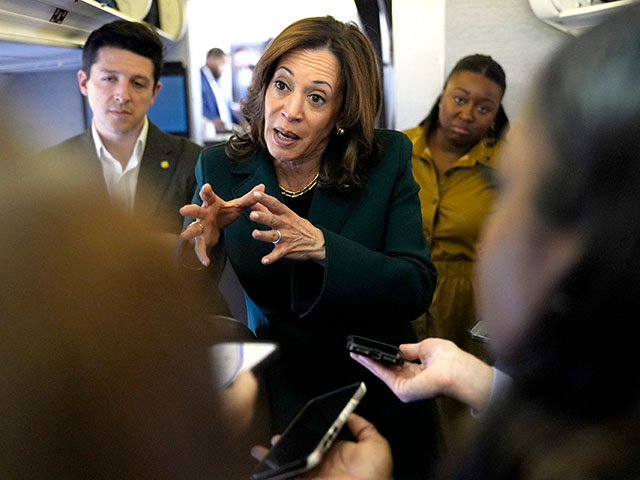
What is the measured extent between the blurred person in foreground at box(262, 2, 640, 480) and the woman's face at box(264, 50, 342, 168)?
3.26 feet

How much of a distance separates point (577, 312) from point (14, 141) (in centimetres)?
45

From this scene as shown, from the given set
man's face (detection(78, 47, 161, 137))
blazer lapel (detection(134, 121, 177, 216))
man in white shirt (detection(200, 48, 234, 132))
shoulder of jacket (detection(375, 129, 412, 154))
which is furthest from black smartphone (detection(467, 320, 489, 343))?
man in white shirt (detection(200, 48, 234, 132))

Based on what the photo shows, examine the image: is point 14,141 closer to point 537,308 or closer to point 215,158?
point 537,308

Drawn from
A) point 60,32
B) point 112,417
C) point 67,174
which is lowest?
point 112,417

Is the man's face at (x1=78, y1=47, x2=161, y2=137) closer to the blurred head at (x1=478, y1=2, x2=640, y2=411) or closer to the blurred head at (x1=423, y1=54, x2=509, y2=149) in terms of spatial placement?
the blurred head at (x1=423, y1=54, x2=509, y2=149)

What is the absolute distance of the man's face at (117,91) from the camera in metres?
2.34

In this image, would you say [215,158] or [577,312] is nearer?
[577,312]

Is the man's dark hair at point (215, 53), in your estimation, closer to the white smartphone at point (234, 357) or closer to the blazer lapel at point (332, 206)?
the blazer lapel at point (332, 206)

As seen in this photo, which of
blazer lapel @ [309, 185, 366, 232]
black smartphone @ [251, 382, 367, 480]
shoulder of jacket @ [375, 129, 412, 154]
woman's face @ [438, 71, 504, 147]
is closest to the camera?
black smartphone @ [251, 382, 367, 480]

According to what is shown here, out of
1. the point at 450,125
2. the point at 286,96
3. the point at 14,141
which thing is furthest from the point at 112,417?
the point at 450,125

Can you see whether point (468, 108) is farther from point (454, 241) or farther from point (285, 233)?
point (285, 233)

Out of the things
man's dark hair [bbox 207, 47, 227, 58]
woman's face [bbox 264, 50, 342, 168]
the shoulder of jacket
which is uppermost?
man's dark hair [bbox 207, 47, 227, 58]

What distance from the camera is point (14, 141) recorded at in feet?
1.13

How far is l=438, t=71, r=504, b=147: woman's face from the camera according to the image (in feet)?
8.14
